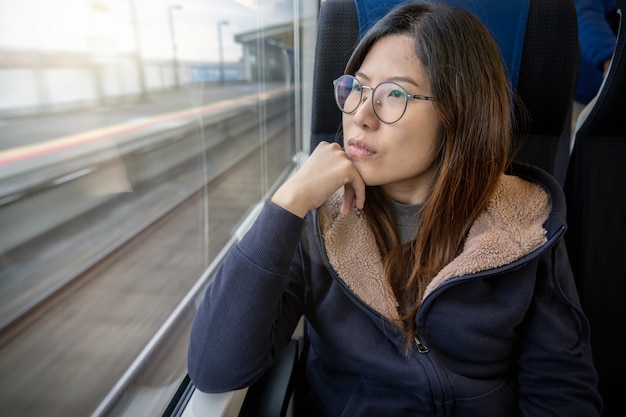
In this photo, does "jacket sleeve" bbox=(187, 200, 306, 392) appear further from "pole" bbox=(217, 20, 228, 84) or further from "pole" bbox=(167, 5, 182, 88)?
"pole" bbox=(217, 20, 228, 84)

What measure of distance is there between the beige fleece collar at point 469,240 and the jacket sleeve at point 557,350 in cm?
9

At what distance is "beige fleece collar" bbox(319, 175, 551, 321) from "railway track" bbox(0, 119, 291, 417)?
2.06 ft

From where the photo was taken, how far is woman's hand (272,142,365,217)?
771 mm

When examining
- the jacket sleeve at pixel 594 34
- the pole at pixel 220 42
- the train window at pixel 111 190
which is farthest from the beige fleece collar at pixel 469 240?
the pole at pixel 220 42

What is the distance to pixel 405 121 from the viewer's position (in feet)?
2.52

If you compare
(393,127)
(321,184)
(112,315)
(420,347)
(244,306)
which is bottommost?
(112,315)

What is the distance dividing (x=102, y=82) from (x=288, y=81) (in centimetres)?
182

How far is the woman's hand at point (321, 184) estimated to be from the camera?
0.77 metres

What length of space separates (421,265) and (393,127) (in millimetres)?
326

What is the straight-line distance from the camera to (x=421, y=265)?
88cm

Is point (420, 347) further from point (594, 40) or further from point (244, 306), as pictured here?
point (594, 40)

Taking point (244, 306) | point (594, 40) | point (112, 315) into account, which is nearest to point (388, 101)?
point (244, 306)

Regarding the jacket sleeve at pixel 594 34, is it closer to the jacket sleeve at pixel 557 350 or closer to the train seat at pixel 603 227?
the train seat at pixel 603 227

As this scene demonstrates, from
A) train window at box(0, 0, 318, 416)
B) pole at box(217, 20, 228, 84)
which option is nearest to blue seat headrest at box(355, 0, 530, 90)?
train window at box(0, 0, 318, 416)
